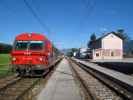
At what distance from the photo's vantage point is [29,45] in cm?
2219

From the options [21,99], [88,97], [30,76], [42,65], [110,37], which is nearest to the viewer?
[21,99]

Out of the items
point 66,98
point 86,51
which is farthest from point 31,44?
point 86,51

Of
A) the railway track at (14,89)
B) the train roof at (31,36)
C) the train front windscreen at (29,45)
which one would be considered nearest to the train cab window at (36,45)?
the train front windscreen at (29,45)

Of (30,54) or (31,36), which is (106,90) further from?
(31,36)

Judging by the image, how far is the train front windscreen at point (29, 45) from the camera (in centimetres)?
2203

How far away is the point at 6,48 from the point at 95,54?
24.5m

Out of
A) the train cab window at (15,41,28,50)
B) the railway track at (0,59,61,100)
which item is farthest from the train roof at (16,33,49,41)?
the railway track at (0,59,61,100)

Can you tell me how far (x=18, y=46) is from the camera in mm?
22234

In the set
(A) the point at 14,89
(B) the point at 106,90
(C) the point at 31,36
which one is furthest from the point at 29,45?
(B) the point at 106,90

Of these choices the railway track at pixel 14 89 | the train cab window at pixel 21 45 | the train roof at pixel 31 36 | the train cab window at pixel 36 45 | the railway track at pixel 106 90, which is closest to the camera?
the railway track at pixel 14 89

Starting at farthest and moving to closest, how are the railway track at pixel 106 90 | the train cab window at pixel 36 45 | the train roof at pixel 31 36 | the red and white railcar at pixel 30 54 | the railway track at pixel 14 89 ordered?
the train roof at pixel 31 36, the train cab window at pixel 36 45, the red and white railcar at pixel 30 54, the railway track at pixel 106 90, the railway track at pixel 14 89

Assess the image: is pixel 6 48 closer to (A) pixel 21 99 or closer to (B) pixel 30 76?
(B) pixel 30 76

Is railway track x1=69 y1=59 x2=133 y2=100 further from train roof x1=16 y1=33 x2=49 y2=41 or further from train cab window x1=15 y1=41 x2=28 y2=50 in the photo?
train cab window x1=15 y1=41 x2=28 y2=50

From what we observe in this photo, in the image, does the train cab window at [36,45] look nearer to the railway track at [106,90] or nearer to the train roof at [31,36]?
the train roof at [31,36]
